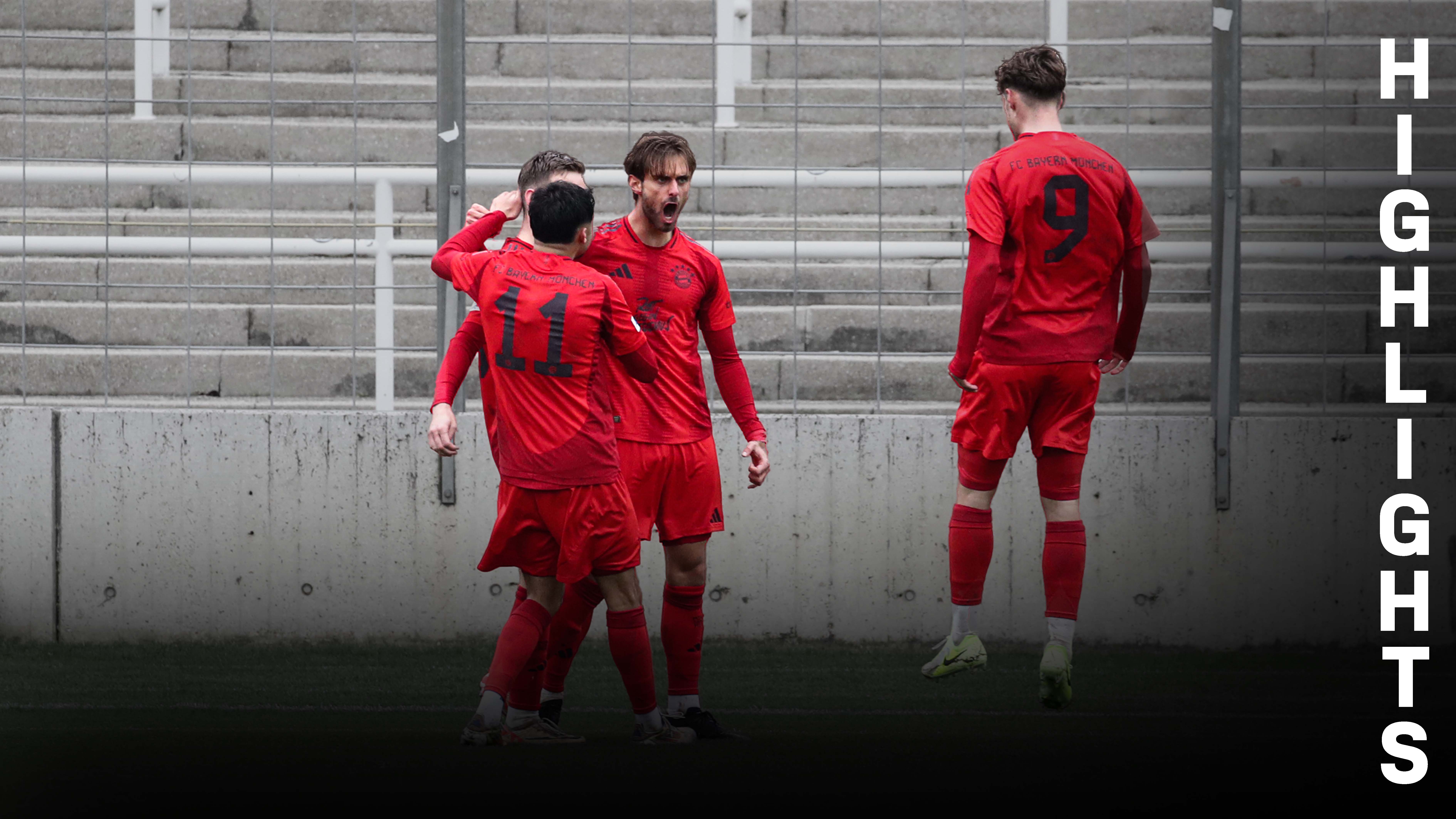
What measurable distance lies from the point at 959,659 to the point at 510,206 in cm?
192

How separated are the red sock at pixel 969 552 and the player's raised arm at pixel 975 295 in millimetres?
487

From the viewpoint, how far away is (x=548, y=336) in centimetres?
387

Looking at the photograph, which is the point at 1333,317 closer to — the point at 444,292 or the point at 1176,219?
the point at 1176,219

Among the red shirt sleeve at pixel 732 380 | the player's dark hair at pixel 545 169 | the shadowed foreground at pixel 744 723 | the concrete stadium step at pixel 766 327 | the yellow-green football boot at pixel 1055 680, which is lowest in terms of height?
the shadowed foreground at pixel 744 723

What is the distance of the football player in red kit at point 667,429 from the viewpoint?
A: 4.28 metres

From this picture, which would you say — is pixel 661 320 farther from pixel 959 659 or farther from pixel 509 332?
pixel 959 659

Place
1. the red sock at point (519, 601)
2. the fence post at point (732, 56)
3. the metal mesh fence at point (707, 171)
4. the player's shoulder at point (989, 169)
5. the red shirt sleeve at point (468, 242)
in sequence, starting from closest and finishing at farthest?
the red sock at point (519, 601)
the red shirt sleeve at point (468, 242)
the player's shoulder at point (989, 169)
the metal mesh fence at point (707, 171)
the fence post at point (732, 56)

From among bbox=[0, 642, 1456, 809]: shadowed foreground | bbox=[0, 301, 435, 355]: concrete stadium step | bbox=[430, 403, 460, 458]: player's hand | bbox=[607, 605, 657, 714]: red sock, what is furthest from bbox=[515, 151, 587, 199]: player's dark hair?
bbox=[0, 301, 435, 355]: concrete stadium step

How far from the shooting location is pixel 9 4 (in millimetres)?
9883

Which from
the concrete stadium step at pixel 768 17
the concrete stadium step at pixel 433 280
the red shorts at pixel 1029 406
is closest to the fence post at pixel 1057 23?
the concrete stadium step at pixel 768 17

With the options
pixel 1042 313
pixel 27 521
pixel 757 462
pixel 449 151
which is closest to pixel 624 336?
pixel 757 462

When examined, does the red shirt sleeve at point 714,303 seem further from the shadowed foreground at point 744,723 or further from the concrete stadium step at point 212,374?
the concrete stadium step at point 212,374

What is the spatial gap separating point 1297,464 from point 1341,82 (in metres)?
5.26

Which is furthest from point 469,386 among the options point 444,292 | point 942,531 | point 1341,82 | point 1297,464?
point 1341,82
